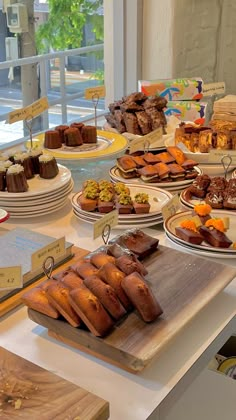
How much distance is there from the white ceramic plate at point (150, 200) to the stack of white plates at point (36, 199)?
5cm

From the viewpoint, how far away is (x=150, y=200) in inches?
60.0

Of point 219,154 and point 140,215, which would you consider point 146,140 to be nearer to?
point 219,154

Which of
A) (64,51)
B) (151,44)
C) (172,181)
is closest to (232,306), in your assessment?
(172,181)

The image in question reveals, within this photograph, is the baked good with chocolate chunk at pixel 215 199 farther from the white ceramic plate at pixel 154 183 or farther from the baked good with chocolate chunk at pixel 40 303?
the baked good with chocolate chunk at pixel 40 303

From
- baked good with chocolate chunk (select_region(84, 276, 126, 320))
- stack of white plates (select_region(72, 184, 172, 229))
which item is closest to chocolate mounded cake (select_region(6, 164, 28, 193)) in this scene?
stack of white plates (select_region(72, 184, 172, 229))

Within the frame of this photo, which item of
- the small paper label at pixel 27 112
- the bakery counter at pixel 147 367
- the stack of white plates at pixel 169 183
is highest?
the small paper label at pixel 27 112

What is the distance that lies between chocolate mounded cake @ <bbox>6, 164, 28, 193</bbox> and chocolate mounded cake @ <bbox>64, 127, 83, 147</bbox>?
0.36 metres

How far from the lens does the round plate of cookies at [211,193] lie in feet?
4.84

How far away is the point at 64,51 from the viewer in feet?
14.4

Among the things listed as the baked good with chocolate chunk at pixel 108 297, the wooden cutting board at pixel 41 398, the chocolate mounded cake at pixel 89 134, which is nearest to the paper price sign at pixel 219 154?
the chocolate mounded cake at pixel 89 134

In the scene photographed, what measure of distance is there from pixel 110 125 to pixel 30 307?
1218 millimetres

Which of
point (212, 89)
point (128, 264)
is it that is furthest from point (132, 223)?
point (212, 89)

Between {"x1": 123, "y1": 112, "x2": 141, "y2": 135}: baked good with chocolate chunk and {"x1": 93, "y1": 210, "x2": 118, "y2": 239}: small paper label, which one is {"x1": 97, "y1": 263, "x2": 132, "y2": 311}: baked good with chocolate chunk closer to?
{"x1": 93, "y1": 210, "x2": 118, "y2": 239}: small paper label

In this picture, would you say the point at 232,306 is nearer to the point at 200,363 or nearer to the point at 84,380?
the point at 200,363
